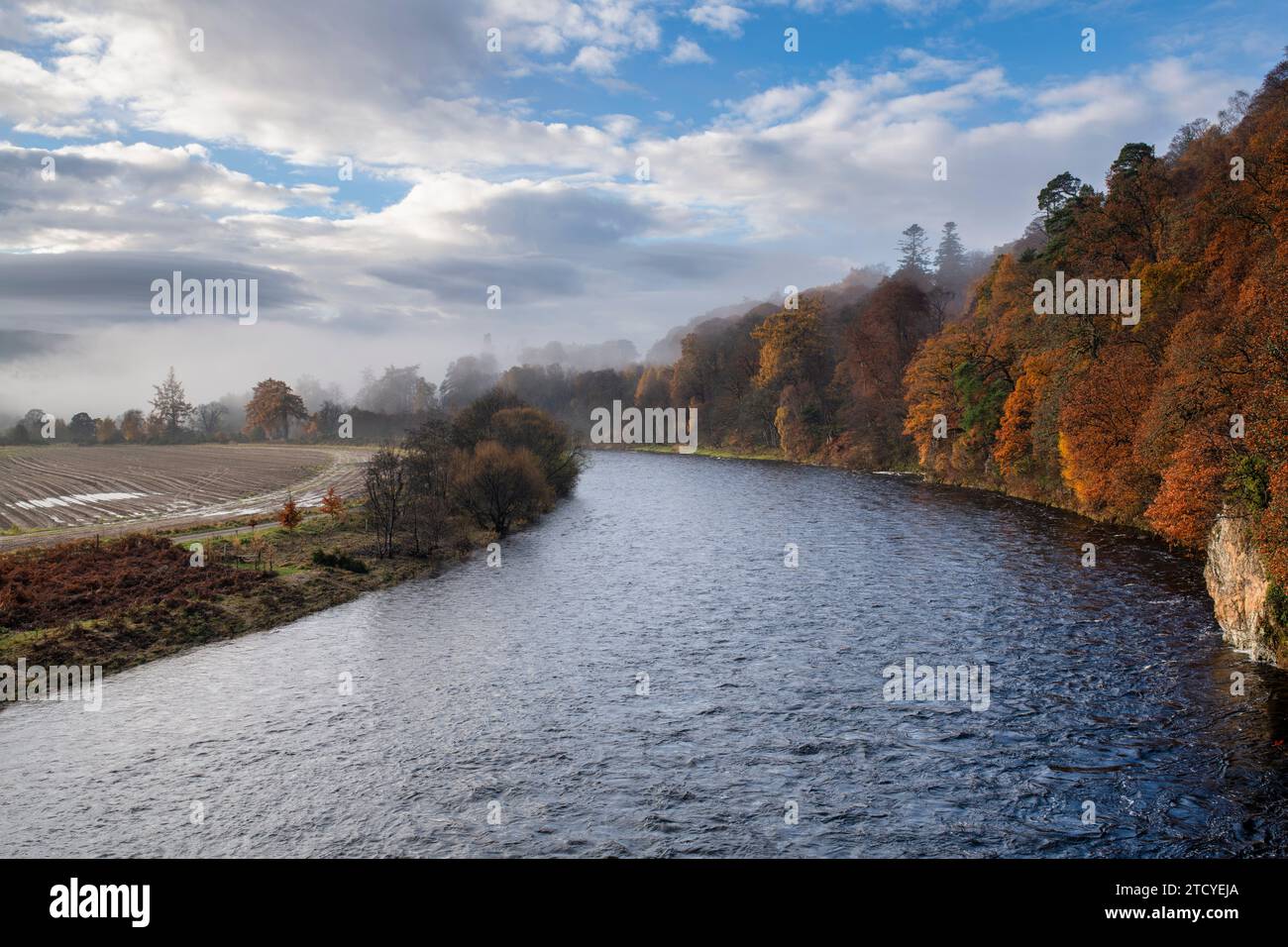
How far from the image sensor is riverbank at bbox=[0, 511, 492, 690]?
3275 centimetres

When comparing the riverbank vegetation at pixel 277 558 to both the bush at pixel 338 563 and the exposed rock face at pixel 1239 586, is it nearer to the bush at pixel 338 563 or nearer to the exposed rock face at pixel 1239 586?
the bush at pixel 338 563

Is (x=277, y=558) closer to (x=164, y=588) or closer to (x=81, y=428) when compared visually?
(x=164, y=588)

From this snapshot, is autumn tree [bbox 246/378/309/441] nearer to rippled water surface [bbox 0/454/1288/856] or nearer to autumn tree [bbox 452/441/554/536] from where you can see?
autumn tree [bbox 452/441/554/536]

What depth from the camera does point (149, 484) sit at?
94312 mm

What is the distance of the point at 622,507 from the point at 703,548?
78.5 ft

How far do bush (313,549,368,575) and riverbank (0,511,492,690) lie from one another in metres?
0.07

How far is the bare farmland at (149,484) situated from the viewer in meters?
64.0

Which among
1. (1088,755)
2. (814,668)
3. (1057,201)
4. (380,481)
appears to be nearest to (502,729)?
(814,668)

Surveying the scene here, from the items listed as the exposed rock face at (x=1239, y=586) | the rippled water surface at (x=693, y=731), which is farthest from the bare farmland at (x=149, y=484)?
the exposed rock face at (x=1239, y=586)

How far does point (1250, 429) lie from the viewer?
1107 inches

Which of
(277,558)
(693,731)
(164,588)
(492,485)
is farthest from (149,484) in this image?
(693,731)

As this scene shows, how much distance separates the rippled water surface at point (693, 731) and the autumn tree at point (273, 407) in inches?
6621
